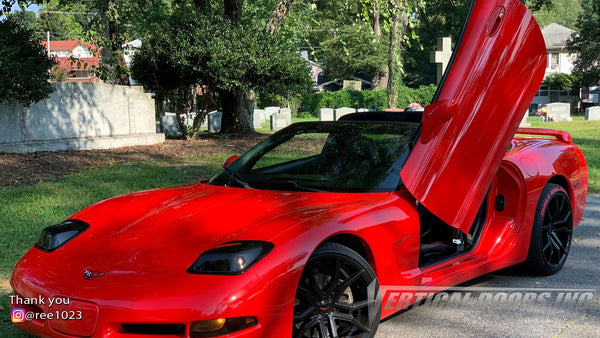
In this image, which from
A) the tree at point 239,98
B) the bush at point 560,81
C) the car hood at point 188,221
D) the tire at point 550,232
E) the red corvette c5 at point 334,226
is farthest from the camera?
the bush at point 560,81

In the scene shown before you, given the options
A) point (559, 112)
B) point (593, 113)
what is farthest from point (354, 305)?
point (593, 113)

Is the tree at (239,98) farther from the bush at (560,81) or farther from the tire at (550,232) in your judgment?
the bush at (560,81)

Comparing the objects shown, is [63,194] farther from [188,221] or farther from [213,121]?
[213,121]

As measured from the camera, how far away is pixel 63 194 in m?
8.19

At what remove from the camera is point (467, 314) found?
13.4 feet

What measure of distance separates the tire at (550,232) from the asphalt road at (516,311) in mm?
119

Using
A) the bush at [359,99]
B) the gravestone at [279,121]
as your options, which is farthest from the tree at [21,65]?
the bush at [359,99]

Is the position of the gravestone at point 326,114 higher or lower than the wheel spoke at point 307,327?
higher

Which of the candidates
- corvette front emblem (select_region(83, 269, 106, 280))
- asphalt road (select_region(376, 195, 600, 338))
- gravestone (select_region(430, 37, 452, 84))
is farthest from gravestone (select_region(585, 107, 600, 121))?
corvette front emblem (select_region(83, 269, 106, 280))

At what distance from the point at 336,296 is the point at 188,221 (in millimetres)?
905

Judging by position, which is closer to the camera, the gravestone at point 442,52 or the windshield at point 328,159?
the windshield at point 328,159

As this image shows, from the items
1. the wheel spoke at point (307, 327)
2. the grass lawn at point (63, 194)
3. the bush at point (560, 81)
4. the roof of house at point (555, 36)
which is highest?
the roof of house at point (555, 36)

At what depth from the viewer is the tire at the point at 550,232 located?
4.75 meters

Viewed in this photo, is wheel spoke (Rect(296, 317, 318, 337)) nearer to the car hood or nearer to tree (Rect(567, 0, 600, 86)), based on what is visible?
the car hood
